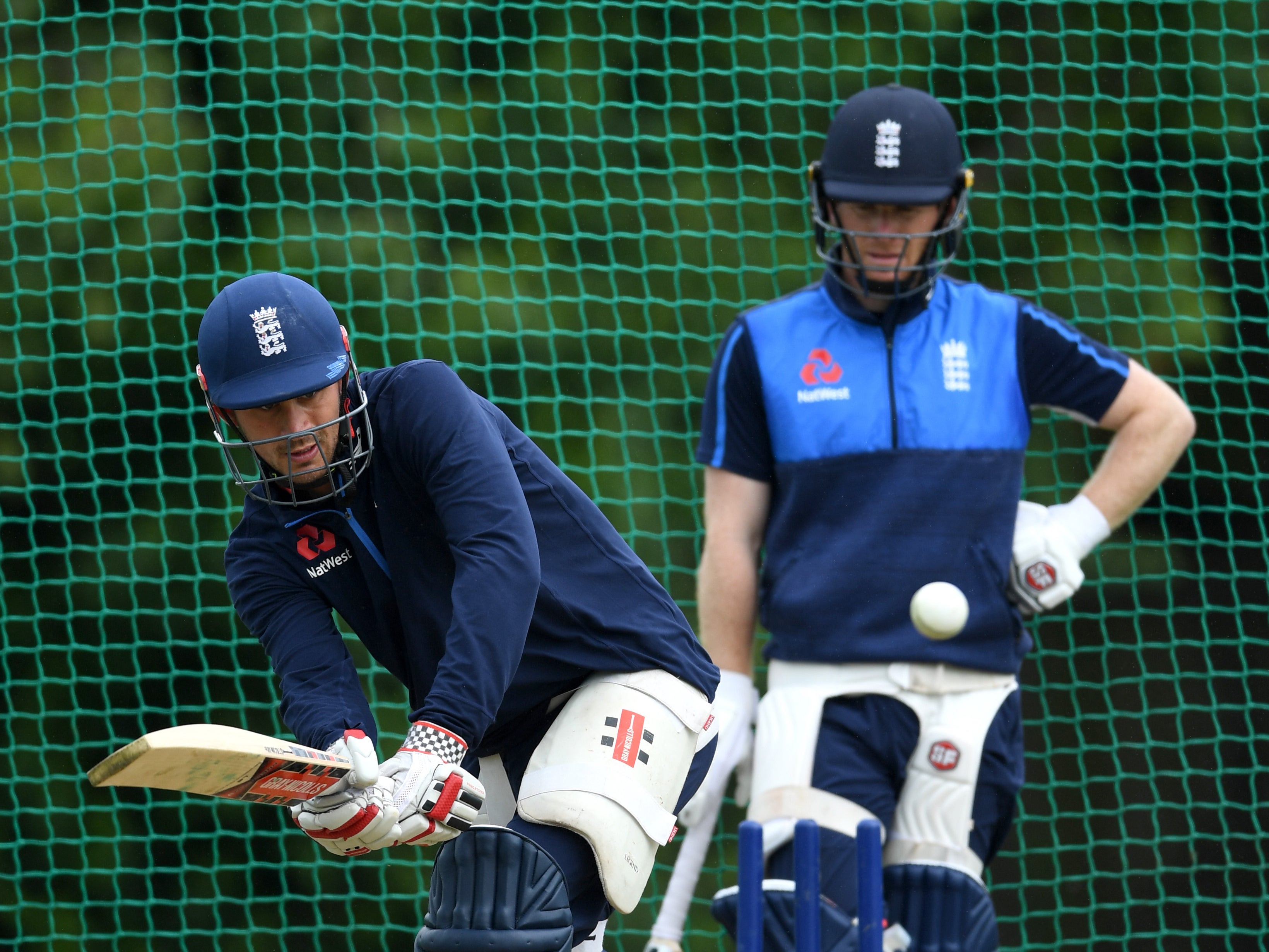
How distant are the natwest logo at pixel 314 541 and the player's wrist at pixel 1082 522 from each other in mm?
1868

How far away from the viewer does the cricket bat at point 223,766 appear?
221 centimetres

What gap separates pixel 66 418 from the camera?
6617 millimetres

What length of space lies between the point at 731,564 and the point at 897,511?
1.41ft

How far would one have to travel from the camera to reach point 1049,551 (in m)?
4.00

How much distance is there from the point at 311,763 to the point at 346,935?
16.7ft

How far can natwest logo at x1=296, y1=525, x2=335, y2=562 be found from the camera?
3.01m

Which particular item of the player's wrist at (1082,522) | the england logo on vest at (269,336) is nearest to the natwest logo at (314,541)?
the england logo on vest at (269,336)

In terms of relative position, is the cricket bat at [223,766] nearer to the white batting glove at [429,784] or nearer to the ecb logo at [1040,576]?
the white batting glove at [429,784]

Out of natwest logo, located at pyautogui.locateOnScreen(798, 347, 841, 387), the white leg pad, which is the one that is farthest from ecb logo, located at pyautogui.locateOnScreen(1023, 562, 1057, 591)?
the white leg pad

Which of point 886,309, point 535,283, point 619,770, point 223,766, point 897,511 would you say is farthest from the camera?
point 535,283

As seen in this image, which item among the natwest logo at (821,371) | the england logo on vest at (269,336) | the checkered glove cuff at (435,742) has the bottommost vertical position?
the checkered glove cuff at (435,742)

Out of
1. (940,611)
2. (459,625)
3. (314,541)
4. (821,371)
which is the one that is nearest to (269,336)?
(314,541)

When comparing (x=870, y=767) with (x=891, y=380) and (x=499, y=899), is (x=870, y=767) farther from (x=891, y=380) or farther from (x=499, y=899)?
(x=499, y=899)

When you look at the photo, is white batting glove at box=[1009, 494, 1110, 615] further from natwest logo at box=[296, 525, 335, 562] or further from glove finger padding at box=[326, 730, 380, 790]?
glove finger padding at box=[326, 730, 380, 790]
